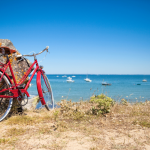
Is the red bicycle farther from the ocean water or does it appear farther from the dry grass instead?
the ocean water

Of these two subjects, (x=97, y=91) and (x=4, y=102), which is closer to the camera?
(x=4, y=102)

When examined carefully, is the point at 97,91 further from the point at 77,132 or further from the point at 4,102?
the point at 4,102

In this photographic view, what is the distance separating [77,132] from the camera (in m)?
3.59

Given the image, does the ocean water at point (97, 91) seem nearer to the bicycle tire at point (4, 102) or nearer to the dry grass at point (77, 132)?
the dry grass at point (77, 132)

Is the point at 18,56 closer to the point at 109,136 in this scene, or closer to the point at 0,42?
the point at 0,42

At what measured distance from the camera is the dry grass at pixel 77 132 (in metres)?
2.93

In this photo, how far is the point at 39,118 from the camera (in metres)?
4.63

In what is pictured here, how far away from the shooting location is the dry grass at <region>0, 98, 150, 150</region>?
9.62 ft

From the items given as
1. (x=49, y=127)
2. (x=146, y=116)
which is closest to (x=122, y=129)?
(x=146, y=116)

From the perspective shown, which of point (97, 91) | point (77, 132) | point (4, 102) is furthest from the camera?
point (97, 91)

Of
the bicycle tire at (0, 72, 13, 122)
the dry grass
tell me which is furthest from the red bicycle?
the dry grass

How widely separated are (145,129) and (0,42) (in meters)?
5.66

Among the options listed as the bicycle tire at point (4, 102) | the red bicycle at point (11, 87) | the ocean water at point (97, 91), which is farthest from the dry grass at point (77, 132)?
the ocean water at point (97, 91)

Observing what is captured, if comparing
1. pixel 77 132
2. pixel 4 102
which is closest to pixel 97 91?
pixel 77 132
